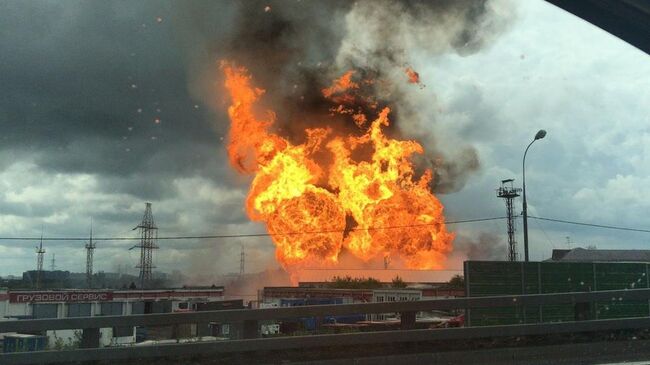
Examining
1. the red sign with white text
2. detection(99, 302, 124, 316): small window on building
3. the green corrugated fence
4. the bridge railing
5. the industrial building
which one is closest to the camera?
the bridge railing

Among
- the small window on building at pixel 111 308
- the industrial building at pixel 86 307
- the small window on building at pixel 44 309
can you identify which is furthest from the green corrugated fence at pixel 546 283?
the small window on building at pixel 44 309

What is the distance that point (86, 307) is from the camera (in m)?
20.2

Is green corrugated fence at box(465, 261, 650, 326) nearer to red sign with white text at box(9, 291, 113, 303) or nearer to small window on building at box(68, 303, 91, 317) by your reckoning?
small window on building at box(68, 303, 91, 317)

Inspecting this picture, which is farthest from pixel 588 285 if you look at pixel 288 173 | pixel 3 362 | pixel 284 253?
pixel 284 253

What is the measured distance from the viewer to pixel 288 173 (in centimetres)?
4234

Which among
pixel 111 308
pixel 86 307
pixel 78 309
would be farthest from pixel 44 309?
pixel 111 308

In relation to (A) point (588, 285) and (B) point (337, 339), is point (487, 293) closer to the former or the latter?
(A) point (588, 285)

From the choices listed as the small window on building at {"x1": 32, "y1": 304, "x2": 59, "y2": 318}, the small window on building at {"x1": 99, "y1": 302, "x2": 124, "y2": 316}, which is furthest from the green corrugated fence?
the small window on building at {"x1": 32, "y1": 304, "x2": 59, "y2": 318}

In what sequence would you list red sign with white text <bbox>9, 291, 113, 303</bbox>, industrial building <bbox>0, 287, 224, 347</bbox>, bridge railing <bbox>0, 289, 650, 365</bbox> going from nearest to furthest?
bridge railing <bbox>0, 289, 650, 365</bbox> → industrial building <bbox>0, 287, 224, 347</bbox> → red sign with white text <bbox>9, 291, 113, 303</bbox>

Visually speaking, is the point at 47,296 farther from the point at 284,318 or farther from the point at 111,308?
the point at 284,318

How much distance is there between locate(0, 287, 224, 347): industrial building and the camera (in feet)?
30.8

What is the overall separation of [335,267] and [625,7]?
46524 mm

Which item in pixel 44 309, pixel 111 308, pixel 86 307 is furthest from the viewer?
pixel 44 309

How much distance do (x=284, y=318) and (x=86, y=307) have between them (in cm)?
1424
